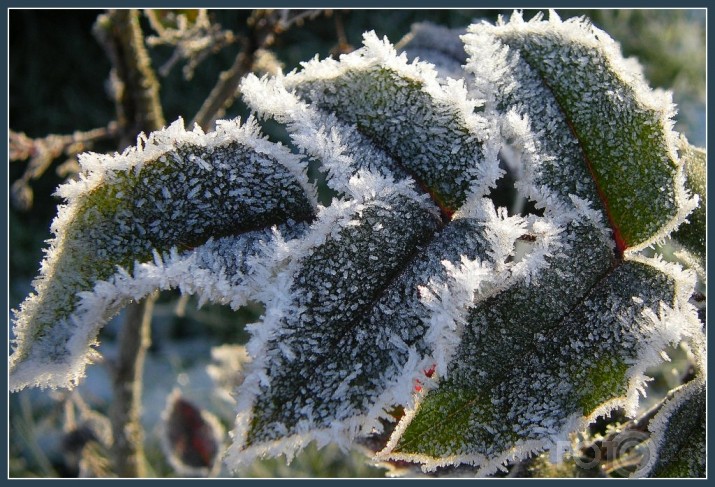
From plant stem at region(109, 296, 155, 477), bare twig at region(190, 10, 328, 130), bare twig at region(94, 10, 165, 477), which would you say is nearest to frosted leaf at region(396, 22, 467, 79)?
bare twig at region(190, 10, 328, 130)

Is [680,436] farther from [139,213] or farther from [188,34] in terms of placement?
[188,34]

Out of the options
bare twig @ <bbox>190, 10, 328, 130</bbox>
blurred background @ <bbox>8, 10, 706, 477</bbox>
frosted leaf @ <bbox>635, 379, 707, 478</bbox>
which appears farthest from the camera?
blurred background @ <bbox>8, 10, 706, 477</bbox>

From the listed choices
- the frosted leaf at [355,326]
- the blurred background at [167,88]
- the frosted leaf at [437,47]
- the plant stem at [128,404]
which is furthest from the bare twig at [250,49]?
the blurred background at [167,88]

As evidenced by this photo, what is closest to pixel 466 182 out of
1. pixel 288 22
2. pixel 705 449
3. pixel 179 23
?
pixel 705 449

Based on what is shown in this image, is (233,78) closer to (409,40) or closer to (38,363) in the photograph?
(409,40)

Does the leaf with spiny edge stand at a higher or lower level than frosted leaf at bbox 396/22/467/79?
lower

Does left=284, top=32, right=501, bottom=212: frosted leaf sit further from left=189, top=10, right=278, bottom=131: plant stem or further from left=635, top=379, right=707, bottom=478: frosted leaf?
left=189, top=10, right=278, bottom=131: plant stem
